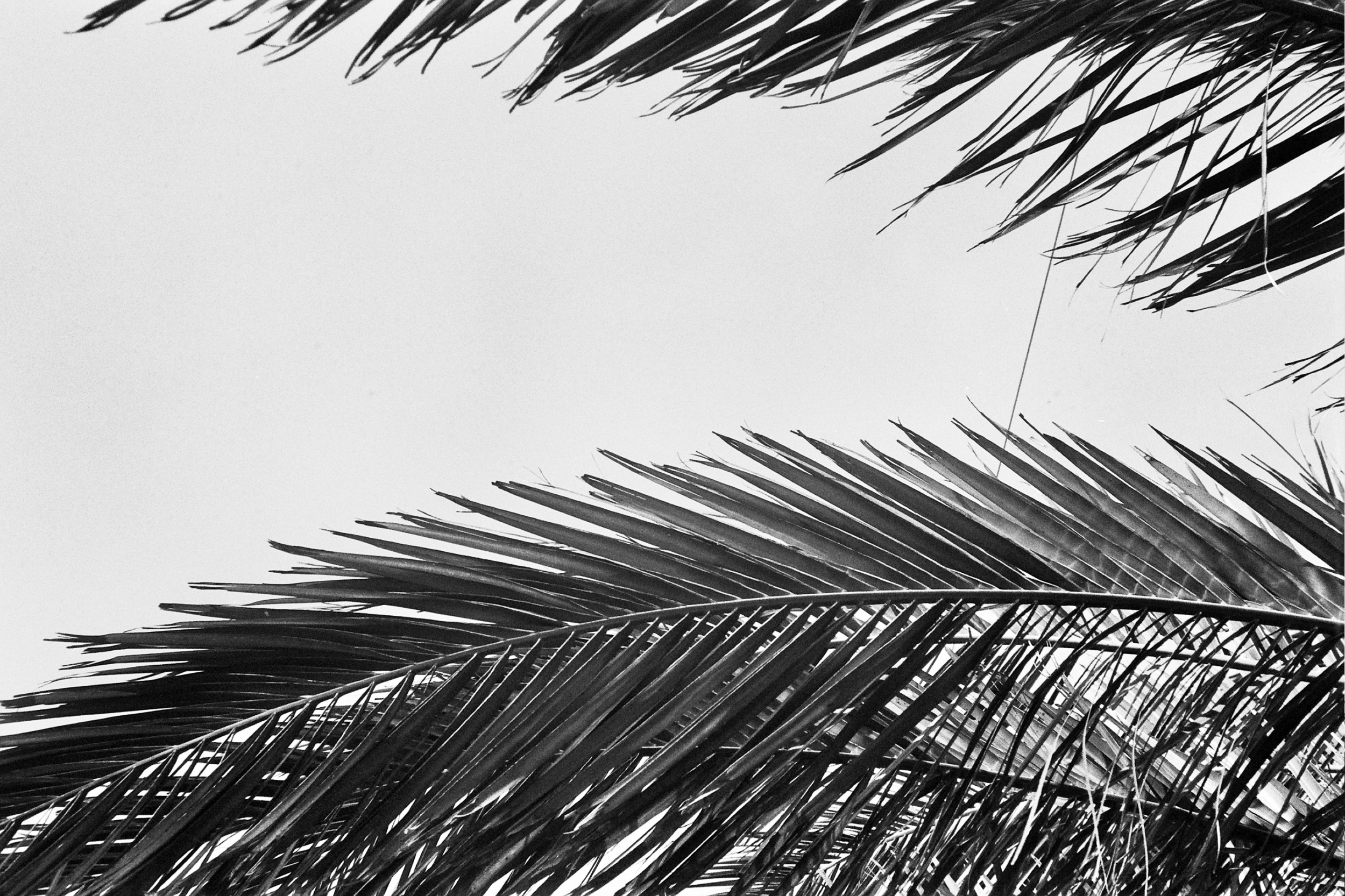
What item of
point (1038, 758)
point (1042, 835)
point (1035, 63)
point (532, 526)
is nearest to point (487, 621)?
point (532, 526)

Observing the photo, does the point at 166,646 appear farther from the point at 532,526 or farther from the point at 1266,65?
the point at 1266,65

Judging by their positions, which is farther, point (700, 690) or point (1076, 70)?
point (1076, 70)

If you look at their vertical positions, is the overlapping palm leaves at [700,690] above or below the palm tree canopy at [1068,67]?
below

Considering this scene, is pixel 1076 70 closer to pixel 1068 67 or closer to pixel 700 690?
pixel 1068 67

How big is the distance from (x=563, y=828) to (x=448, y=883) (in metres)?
0.11

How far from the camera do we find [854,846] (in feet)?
3.61

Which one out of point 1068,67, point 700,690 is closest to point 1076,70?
point 1068,67

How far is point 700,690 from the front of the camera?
0.98 metres

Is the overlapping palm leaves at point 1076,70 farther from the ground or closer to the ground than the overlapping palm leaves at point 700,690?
farther from the ground

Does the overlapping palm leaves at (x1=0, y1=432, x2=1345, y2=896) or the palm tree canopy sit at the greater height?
the palm tree canopy

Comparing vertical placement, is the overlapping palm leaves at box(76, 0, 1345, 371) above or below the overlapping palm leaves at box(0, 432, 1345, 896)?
above

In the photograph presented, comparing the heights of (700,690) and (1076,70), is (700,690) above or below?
below

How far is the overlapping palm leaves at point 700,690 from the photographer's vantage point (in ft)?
3.16

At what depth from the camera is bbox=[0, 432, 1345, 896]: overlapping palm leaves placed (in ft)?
3.16
